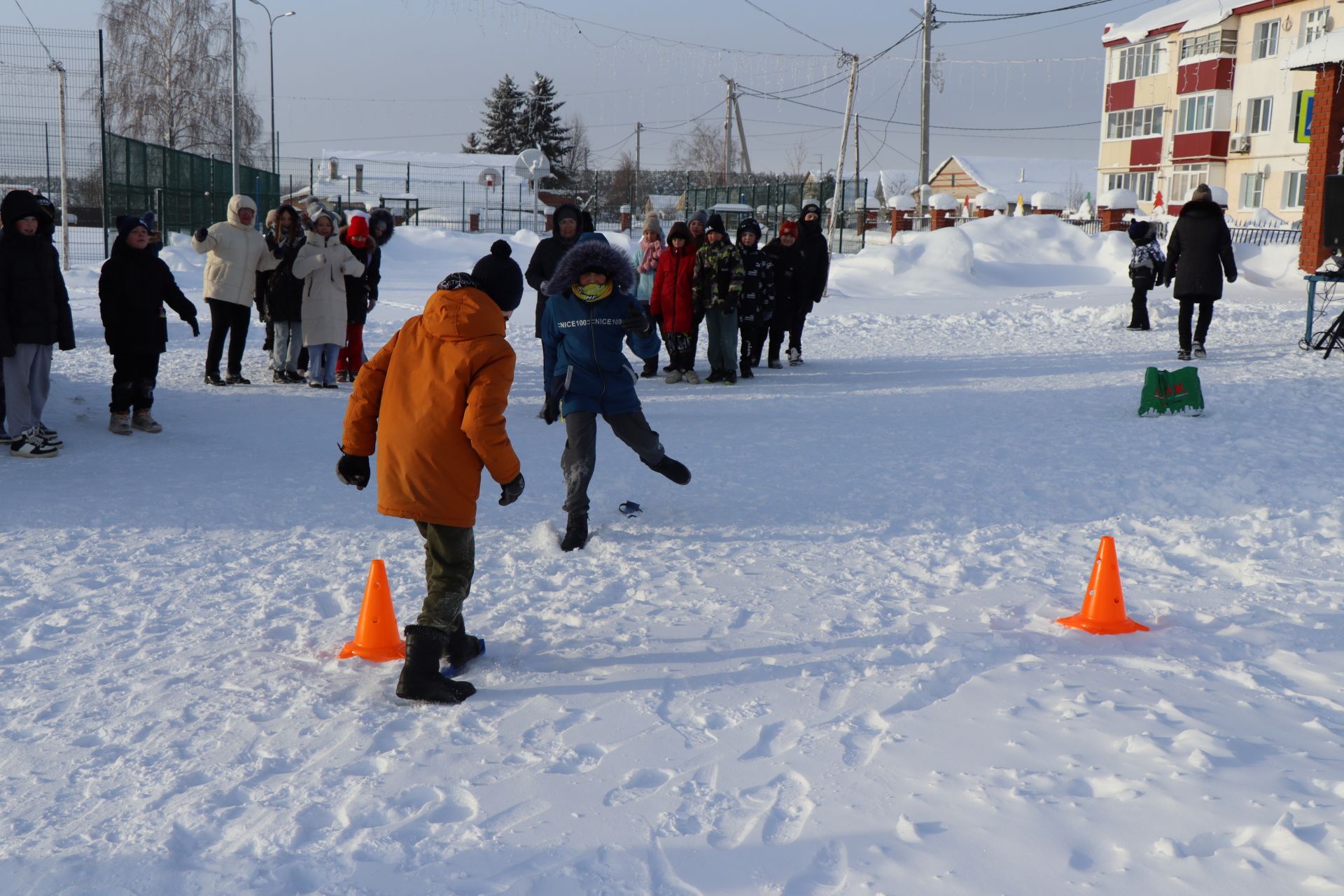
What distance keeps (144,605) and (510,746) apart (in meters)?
2.20

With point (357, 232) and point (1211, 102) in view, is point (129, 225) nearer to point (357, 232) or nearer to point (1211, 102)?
point (357, 232)

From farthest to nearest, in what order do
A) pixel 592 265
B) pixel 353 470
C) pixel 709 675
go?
pixel 592 265 → pixel 709 675 → pixel 353 470

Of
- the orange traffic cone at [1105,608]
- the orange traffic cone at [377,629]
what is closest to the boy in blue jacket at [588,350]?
the orange traffic cone at [377,629]

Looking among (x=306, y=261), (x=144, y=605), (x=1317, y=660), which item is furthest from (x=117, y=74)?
(x=1317, y=660)

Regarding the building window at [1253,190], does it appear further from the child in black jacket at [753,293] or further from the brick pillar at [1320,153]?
the child in black jacket at [753,293]

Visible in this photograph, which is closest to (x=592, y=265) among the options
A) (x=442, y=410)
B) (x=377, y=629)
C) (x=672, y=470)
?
(x=672, y=470)

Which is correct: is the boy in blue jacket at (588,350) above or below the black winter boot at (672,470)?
above

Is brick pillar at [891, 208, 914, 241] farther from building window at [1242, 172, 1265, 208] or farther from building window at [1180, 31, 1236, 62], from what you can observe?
building window at [1180, 31, 1236, 62]

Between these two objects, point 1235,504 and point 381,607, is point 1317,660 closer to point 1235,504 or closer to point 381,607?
point 1235,504

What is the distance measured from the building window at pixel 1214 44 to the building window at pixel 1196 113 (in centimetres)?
143

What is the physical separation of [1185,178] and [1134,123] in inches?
154

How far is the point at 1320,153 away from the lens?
2078 cm

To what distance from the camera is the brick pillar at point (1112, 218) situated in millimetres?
30250

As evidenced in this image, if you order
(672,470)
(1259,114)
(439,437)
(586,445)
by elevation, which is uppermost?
(1259,114)
